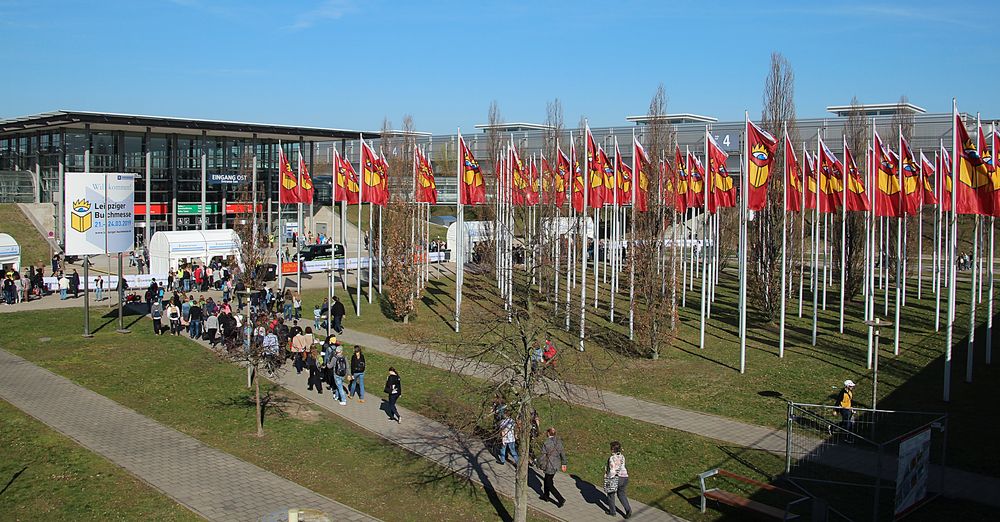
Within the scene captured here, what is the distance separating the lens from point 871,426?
19.9 meters

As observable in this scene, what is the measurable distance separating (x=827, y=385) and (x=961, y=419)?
4.30 m

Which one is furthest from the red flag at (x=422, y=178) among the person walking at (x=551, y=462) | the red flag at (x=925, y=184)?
the person walking at (x=551, y=462)

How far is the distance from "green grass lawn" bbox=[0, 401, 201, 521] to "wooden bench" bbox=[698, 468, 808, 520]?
876 cm

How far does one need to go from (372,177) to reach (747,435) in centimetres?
1972

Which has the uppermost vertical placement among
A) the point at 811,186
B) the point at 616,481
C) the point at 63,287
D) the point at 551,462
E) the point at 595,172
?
the point at 595,172

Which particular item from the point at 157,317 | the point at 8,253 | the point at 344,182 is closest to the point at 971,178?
the point at 344,182

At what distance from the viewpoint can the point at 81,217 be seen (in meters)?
28.7

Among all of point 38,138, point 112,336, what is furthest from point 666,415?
point 38,138

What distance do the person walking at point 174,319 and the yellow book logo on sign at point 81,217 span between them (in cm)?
407

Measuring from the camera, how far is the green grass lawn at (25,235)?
4919 centimetres

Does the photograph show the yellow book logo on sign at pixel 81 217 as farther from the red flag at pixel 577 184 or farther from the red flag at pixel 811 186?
the red flag at pixel 811 186

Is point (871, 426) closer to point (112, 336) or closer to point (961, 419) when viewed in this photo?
point (961, 419)

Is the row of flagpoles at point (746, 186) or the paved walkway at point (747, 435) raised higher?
the row of flagpoles at point (746, 186)

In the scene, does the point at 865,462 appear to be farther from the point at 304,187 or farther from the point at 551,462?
the point at 304,187
